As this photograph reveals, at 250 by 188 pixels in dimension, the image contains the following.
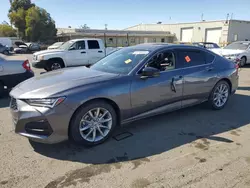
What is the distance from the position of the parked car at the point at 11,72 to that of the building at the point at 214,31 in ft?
120

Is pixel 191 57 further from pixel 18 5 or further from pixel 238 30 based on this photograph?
pixel 18 5

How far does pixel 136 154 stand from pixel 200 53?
9.25 feet

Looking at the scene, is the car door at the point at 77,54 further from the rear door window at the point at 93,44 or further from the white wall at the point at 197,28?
the white wall at the point at 197,28

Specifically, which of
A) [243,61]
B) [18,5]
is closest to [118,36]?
[18,5]

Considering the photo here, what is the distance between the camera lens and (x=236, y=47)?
46.0 feet

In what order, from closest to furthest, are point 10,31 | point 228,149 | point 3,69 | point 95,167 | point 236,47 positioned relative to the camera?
point 95,167, point 228,149, point 3,69, point 236,47, point 10,31

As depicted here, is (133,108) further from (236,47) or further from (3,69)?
(236,47)

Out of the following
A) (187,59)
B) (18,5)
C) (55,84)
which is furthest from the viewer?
(18,5)

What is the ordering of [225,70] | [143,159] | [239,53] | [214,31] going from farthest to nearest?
[214,31] < [239,53] < [225,70] < [143,159]

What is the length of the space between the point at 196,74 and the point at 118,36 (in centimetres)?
4001

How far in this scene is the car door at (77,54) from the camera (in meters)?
10.5

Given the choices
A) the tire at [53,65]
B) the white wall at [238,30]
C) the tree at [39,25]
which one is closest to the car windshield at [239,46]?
the tire at [53,65]

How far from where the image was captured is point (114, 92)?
3.42 m

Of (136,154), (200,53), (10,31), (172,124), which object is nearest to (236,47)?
(200,53)
